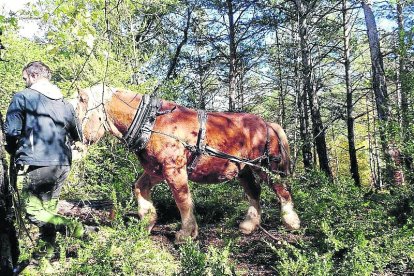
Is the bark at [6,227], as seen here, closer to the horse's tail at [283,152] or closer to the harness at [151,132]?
the harness at [151,132]

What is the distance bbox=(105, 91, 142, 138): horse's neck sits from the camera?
13.4ft

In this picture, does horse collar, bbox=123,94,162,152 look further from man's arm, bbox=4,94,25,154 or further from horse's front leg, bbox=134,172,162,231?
man's arm, bbox=4,94,25,154

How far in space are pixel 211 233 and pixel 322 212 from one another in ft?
5.03

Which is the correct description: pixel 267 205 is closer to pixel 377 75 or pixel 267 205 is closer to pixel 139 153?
pixel 139 153

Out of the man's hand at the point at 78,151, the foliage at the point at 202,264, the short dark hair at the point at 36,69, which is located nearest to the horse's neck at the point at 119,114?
the man's hand at the point at 78,151

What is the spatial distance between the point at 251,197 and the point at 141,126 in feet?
7.14

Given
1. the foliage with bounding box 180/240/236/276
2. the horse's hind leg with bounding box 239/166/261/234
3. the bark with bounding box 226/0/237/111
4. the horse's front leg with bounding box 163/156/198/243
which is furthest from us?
the bark with bounding box 226/0/237/111

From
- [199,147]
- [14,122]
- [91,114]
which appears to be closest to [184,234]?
[199,147]

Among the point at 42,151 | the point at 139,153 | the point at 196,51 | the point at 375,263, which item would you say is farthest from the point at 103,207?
the point at 196,51

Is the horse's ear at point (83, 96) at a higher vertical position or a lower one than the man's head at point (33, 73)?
lower

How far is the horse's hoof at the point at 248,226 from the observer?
479 cm

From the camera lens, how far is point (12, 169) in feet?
8.52

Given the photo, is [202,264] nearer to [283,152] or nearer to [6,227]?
[6,227]

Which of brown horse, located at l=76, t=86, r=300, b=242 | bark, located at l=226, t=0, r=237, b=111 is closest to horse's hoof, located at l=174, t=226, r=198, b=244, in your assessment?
brown horse, located at l=76, t=86, r=300, b=242
